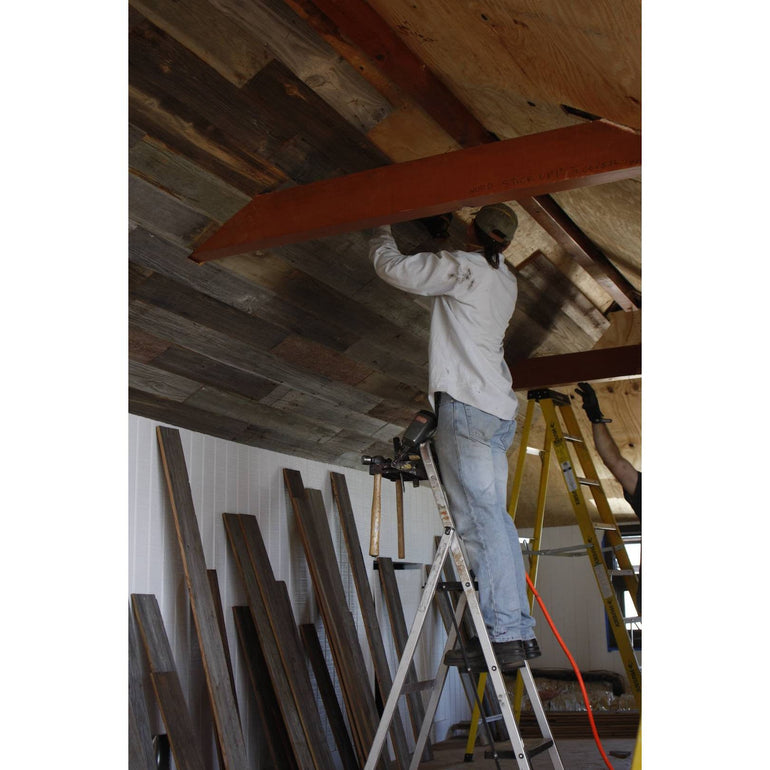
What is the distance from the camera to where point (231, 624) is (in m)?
3.62

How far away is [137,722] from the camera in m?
2.71

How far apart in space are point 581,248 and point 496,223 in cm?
138

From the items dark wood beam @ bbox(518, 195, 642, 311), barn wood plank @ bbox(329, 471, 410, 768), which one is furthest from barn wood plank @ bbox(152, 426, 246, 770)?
dark wood beam @ bbox(518, 195, 642, 311)

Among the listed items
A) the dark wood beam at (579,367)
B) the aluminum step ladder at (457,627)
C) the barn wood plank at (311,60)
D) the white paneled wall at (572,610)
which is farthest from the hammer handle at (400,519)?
the white paneled wall at (572,610)

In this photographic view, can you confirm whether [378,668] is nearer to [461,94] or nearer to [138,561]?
[138,561]

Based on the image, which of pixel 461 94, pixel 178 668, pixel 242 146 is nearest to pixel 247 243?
pixel 242 146

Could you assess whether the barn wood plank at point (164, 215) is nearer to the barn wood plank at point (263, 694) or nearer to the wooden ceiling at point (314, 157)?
the wooden ceiling at point (314, 157)

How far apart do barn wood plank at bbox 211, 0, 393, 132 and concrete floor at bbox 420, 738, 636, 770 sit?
2.82 metres

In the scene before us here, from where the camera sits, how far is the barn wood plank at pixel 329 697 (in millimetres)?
3820

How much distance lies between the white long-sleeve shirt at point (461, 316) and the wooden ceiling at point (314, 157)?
9.5 inches

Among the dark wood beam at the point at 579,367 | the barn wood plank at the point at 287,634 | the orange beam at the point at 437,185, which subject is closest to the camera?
the orange beam at the point at 437,185

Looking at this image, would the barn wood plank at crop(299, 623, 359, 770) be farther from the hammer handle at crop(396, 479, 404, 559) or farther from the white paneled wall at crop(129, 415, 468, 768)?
the hammer handle at crop(396, 479, 404, 559)
